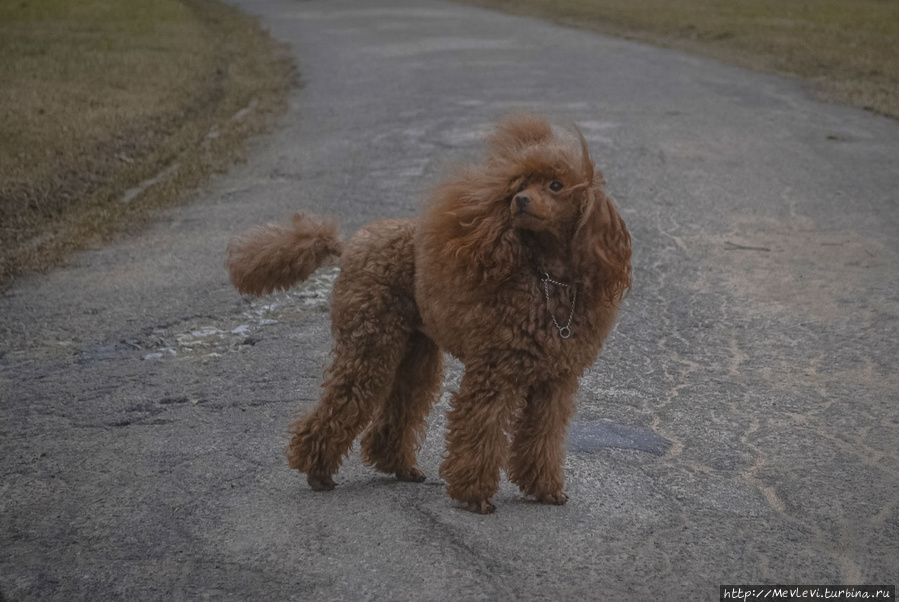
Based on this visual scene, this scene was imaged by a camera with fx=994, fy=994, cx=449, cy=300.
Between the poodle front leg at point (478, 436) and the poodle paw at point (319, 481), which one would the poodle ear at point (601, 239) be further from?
the poodle paw at point (319, 481)

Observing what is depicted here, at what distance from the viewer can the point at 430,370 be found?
423 cm

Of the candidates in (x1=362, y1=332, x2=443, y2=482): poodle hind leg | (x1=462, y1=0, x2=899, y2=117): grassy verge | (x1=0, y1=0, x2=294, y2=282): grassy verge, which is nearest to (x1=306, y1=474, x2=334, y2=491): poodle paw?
(x1=362, y1=332, x2=443, y2=482): poodle hind leg

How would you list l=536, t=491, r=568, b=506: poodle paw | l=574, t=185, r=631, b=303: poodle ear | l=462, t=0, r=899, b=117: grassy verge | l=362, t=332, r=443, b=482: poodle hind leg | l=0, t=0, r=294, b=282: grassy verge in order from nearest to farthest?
l=574, t=185, r=631, b=303: poodle ear → l=536, t=491, r=568, b=506: poodle paw → l=362, t=332, r=443, b=482: poodle hind leg → l=0, t=0, r=294, b=282: grassy verge → l=462, t=0, r=899, b=117: grassy verge

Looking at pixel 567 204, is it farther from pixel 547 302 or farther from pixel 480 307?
pixel 480 307

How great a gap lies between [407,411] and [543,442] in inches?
26.3

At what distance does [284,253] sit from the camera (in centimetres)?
420

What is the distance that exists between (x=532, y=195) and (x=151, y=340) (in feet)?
11.0

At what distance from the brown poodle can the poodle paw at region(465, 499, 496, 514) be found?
12 millimetres

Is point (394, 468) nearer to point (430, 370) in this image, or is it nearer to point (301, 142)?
point (430, 370)

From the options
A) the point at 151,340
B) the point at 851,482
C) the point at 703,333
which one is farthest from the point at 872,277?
the point at 151,340

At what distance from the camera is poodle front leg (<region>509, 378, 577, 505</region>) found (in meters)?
3.79

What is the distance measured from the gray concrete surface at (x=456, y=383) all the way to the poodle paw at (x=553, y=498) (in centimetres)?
4

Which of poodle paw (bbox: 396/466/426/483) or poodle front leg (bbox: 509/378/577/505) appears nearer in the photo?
poodle front leg (bbox: 509/378/577/505)

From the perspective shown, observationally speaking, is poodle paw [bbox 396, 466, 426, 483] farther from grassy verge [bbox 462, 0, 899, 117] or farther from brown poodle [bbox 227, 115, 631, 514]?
grassy verge [bbox 462, 0, 899, 117]
